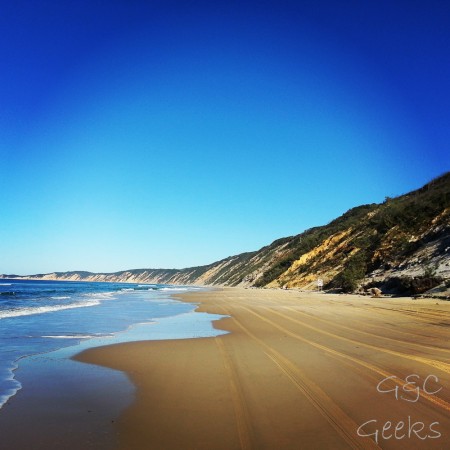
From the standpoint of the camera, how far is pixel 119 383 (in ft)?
17.6

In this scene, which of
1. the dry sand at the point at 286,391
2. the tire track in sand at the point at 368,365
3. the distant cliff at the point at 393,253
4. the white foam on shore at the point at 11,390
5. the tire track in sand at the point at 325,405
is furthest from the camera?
the distant cliff at the point at 393,253

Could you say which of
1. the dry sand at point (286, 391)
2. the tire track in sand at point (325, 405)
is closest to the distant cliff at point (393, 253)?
the dry sand at point (286, 391)

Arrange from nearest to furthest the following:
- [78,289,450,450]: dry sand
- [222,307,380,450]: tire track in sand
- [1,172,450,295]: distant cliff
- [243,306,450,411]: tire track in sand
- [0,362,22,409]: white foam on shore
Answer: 1. [222,307,380,450]: tire track in sand
2. [78,289,450,450]: dry sand
3. [243,306,450,411]: tire track in sand
4. [0,362,22,409]: white foam on shore
5. [1,172,450,295]: distant cliff

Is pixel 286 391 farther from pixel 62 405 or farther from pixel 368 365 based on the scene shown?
pixel 62 405

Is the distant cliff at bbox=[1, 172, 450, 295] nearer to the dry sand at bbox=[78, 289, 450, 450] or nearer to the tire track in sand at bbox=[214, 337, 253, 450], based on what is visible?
the dry sand at bbox=[78, 289, 450, 450]

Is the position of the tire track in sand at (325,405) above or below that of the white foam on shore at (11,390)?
above

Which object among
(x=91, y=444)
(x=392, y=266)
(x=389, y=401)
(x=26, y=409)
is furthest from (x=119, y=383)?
(x=392, y=266)

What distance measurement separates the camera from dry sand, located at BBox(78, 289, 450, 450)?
10.9 feet

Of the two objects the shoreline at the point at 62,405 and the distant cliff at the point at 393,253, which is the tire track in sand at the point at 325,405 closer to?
the shoreline at the point at 62,405

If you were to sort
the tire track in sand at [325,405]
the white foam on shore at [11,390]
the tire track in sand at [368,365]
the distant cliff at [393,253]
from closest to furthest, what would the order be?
the tire track in sand at [325,405]
the tire track in sand at [368,365]
the white foam on shore at [11,390]
the distant cliff at [393,253]

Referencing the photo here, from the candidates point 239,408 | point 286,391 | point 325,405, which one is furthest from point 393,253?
point 239,408

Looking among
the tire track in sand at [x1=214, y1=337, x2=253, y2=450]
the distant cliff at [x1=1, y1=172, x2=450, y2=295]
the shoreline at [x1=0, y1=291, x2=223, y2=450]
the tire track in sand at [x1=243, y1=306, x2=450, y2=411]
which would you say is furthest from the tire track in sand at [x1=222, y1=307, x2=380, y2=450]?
the distant cliff at [x1=1, y1=172, x2=450, y2=295]

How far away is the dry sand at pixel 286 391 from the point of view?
131 inches

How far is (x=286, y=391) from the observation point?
15.3 ft
